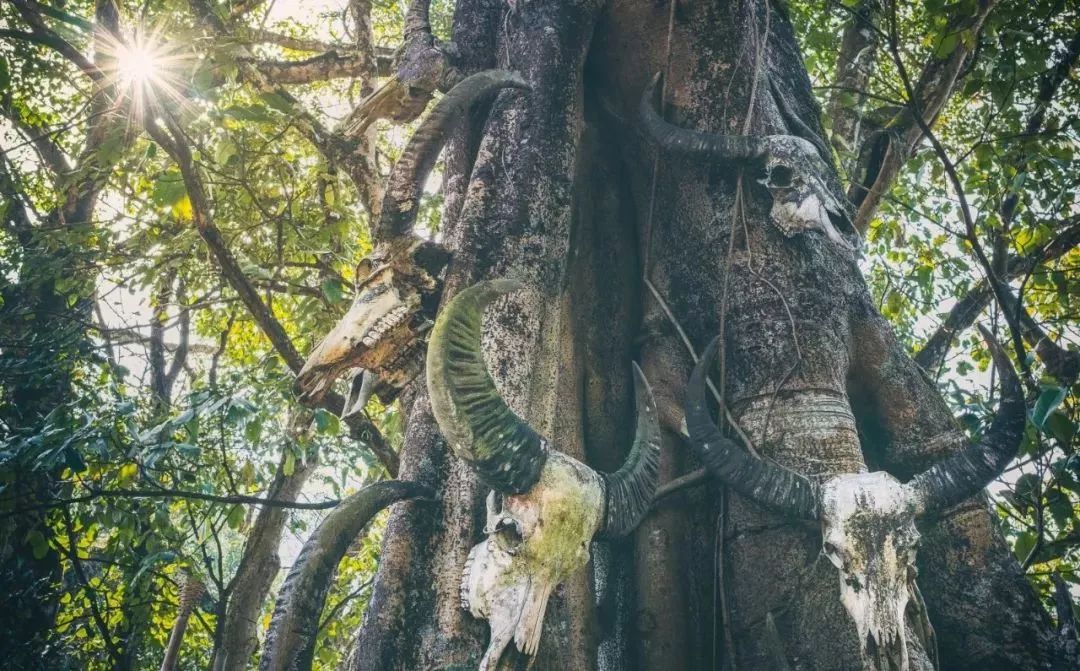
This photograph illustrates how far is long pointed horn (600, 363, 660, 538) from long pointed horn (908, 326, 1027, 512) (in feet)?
3.40

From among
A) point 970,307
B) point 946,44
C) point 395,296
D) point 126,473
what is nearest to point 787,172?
point 946,44

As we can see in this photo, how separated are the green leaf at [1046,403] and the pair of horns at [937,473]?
0.30 ft

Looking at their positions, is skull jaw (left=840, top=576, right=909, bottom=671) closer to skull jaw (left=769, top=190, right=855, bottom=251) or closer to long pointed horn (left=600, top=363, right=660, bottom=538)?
long pointed horn (left=600, top=363, right=660, bottom=538)

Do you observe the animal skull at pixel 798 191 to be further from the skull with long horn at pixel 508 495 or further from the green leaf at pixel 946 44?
the skull with long horn at pixel 508 495

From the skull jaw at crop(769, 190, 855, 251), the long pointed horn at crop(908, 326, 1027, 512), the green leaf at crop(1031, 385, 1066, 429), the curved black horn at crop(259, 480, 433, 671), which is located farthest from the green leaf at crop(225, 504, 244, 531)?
the green leaf at crop(1031, 385, 1066, 429)

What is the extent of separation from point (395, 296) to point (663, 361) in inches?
56.5

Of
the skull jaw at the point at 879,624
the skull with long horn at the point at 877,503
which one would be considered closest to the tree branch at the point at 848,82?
the skull with long horn at the point at 877,503

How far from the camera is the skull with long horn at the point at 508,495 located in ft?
6.75

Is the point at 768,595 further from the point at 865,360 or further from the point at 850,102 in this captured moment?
the point at 850,102

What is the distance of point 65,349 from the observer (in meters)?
5.75

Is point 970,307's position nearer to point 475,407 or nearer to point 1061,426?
point 1061,426

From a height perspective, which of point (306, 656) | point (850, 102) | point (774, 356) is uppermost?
point (850, 102)

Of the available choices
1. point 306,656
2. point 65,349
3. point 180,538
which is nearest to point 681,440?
point 306,656

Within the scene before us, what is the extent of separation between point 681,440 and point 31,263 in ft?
18.3
